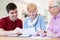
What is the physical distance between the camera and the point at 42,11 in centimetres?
110

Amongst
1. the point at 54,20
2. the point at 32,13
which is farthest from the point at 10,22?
the point at 54,20

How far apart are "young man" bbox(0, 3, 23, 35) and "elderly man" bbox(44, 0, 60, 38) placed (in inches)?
9.7

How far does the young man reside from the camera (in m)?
1.12

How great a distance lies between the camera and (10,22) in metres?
1.12

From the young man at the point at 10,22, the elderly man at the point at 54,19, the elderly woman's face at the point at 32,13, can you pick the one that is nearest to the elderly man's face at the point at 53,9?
the elderly man at the point at 54,19

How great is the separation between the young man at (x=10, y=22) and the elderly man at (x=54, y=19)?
0.80ft

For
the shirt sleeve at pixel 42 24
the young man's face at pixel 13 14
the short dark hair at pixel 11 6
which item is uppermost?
the short dark hair at pixel 11 6

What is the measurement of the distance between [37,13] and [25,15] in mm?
97

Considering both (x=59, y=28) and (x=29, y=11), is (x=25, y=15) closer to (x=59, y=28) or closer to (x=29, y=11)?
(x=29, y=11)

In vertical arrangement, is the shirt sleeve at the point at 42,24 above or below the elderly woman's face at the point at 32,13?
below

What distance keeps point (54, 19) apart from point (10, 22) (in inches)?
13.8

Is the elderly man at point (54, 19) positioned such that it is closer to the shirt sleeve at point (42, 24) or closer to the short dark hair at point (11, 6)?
the shirt sleeve at point (42, 24)

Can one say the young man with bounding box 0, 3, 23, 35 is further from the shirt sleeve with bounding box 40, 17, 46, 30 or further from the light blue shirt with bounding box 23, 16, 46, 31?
the shirt sleeve with bounding box 40, 17, 46, 30

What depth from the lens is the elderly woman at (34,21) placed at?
1104mm
